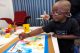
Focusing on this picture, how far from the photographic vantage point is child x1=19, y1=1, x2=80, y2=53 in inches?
60.9

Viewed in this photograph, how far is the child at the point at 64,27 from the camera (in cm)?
155

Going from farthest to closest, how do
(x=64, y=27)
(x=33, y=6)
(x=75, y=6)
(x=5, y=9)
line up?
1. (x=33, y=6)
2. (x=5, y=9)
3. (x=75, y=6)
4. (x=64, y=27)

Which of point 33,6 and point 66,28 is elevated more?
point 33,6

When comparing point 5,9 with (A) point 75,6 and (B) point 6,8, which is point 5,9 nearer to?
(B) point 6,8

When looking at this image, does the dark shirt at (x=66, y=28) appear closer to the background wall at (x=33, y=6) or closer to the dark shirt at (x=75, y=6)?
the dark shirt at (x=75, y=6)

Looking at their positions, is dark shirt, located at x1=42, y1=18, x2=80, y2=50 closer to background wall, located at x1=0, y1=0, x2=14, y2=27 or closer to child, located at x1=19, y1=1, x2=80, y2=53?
child, located at x1=19, y1=1, x2=80, y2=53

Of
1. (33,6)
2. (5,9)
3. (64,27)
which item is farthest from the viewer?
(33,6)

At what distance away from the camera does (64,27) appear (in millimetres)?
1564

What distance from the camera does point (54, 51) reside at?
120 cm

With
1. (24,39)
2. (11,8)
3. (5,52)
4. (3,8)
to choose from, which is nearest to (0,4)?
(3,8)

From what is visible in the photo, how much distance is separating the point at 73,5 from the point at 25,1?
294 centimetres

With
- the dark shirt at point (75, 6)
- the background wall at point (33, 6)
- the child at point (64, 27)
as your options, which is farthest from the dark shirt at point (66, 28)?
the background wall at point (33, 6)

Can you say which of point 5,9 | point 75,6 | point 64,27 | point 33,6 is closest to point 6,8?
point 5,9

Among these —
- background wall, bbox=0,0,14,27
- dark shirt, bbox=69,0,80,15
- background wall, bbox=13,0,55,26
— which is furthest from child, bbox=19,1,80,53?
background wall, bbox=13,0,55,26
